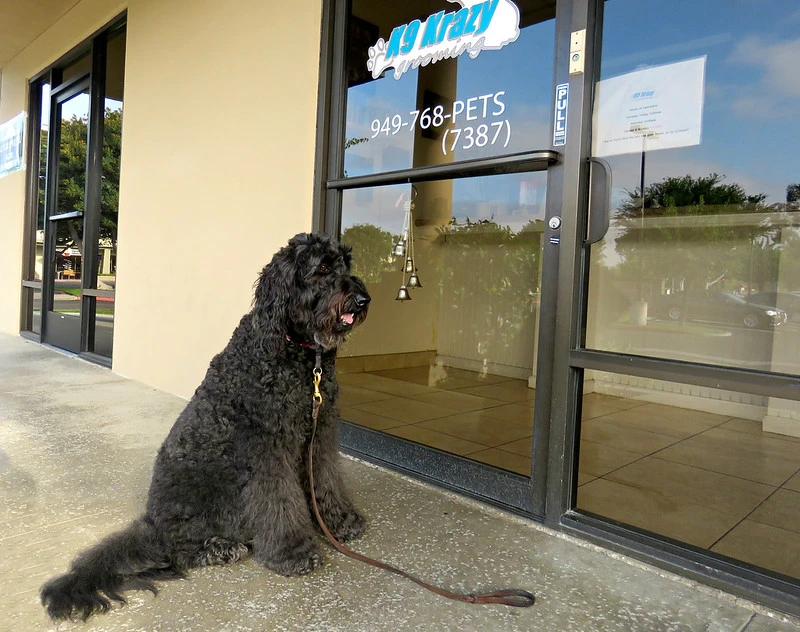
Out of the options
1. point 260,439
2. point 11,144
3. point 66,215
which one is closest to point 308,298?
point 260,439

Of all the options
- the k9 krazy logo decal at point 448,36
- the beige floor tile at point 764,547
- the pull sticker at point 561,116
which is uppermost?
the k9 krazy logo decal at point 448,36

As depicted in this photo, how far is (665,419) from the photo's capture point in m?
4.30

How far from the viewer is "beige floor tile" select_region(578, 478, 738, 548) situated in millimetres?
2611

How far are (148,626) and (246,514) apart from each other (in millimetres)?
468

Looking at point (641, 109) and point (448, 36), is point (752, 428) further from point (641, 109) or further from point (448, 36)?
point (448, 36)

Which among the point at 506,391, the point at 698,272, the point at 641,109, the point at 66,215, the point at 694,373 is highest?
the point at 641,109

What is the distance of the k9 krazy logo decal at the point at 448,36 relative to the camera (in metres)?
2.81

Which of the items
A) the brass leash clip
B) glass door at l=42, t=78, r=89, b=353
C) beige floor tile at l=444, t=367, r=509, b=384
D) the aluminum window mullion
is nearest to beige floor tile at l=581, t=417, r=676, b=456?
the aluminum window mullion

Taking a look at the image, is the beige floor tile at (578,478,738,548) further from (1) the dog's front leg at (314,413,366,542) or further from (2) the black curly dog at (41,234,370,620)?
(2) the black curly dog at (41,234,370,620)

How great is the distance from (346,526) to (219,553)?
504mm

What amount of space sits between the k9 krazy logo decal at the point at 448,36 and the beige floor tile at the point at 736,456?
9.15 ft

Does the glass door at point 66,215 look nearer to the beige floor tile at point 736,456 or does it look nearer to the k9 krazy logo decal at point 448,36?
the k9 krazy logo decal at point 448,36

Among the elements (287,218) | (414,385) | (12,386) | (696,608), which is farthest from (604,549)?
(12,386)

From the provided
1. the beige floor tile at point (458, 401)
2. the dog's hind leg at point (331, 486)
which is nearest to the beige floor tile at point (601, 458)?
the beige floor tile at point (458, 401)
